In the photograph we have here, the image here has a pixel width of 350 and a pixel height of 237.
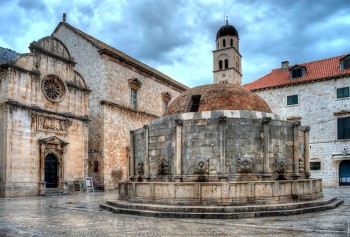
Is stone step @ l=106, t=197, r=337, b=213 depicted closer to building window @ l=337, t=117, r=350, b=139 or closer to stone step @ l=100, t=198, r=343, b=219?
stone step @ l=100, t=198, r=343, b=219

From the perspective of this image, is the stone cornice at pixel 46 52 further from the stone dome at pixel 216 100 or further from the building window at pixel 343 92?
the building window at pixel 343 92

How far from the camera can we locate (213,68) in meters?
49.3

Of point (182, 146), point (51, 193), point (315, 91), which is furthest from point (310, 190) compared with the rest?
point (315, 91)

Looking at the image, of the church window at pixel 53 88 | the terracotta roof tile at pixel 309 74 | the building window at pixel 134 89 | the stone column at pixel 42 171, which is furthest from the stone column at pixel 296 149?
the building window at pixel 134 89

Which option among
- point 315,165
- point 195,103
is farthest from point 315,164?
point 195,103

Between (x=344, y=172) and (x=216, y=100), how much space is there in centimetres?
1923

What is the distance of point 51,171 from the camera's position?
2297 centimetres

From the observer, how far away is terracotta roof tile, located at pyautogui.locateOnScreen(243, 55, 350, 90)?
3059cm

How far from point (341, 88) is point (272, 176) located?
19.8 m

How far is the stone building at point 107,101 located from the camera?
27.5 m

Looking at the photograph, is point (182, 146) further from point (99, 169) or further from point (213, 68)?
point (213, 68)

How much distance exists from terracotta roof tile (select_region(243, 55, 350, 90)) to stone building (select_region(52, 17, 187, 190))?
12.4 m

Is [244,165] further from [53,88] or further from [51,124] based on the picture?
[53,88]

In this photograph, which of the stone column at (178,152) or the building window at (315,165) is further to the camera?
the building window at (315,165)
